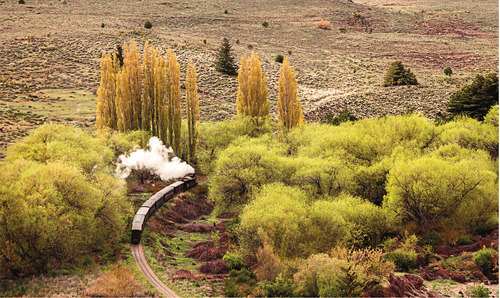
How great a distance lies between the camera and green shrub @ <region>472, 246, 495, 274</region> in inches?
904

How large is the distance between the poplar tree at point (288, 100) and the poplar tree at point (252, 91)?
209 centimetres

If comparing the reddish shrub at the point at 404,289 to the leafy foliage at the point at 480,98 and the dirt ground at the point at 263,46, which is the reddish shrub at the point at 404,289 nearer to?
the leafy foliage at the point at 480,98

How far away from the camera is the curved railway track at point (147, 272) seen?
22.6 meters

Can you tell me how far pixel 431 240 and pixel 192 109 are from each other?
29.9m

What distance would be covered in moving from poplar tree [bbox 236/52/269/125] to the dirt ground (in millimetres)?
16772

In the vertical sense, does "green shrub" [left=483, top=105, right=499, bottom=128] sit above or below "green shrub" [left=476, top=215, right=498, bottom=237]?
above

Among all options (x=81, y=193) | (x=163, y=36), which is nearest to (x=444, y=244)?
(x=81, y=193)

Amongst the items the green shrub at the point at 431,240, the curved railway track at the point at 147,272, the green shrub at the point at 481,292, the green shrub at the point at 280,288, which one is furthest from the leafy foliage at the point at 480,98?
the curved railway track at the point at 147,272

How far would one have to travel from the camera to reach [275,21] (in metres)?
125

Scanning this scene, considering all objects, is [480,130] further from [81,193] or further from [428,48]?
[428,48]

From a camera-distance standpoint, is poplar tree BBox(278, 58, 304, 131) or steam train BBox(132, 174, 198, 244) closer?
steam train BBox(132, 174, 198, 244)

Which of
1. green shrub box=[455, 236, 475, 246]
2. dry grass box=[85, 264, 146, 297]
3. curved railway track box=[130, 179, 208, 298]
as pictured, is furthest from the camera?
green shrub box=[455, 236, 475, 246]

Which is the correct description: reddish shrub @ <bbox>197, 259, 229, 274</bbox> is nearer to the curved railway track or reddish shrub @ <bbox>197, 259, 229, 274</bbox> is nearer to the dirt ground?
the curved railway track

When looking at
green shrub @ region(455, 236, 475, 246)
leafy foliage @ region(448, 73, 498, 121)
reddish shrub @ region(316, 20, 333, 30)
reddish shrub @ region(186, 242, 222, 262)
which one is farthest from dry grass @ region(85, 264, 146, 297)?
reddish shrub @ region(316, 20, 333, 30)
